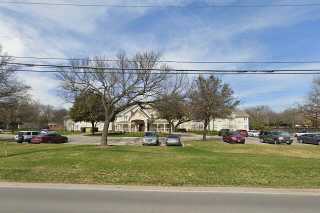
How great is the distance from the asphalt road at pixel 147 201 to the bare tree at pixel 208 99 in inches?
1615

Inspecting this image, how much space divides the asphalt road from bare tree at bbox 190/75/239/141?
41.0m

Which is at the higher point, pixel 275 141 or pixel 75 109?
pixel 75 109

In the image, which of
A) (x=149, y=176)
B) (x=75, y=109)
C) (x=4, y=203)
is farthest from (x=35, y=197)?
(x=75, y=109)

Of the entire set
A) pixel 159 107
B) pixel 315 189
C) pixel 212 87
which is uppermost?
pixel 212 87

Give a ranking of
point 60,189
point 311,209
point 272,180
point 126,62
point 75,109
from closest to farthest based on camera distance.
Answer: point 311,209
point 60,189
point 272,180
point 126,62
point 75,109

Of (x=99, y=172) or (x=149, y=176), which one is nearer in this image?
(x=149, y=176)

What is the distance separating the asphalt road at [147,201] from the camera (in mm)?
9400

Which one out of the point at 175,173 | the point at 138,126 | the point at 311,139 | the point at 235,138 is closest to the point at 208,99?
the point at 235,138

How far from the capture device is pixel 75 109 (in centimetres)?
8388

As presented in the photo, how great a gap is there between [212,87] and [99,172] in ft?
128

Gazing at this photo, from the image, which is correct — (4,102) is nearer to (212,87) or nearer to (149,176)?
(212,87)

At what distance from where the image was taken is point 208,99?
53.3 metres

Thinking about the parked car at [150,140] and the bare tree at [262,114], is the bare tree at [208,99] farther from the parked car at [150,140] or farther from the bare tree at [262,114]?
the bare tree at [262,114]

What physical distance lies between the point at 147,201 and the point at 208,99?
43.4 meters
